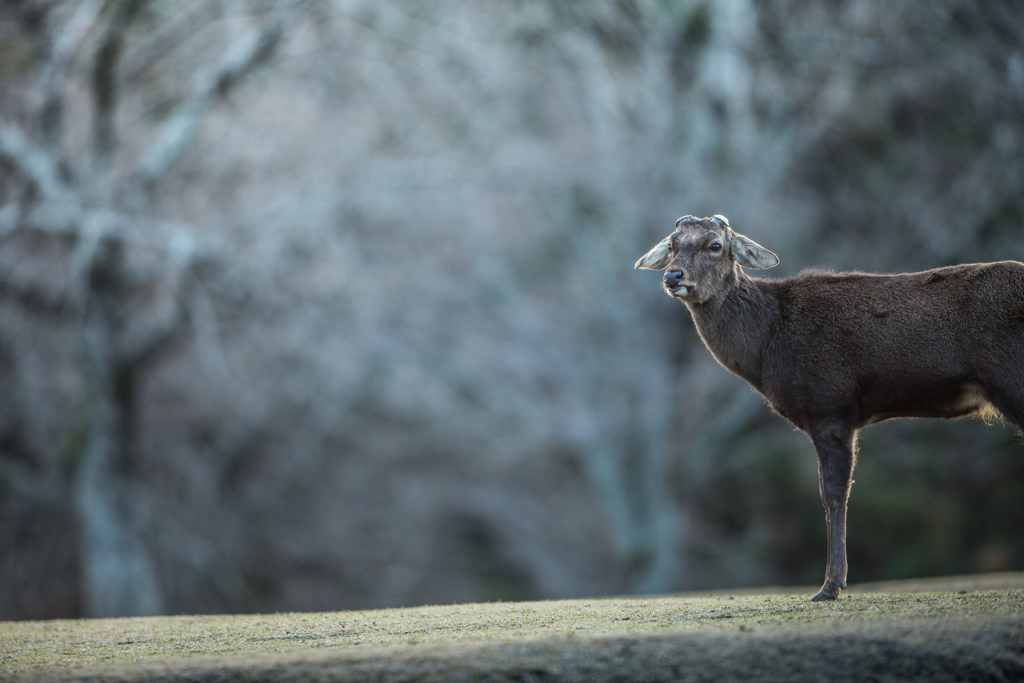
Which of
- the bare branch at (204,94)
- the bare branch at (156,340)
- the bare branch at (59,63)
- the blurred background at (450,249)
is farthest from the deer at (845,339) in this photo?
the bare branch at (59,63)

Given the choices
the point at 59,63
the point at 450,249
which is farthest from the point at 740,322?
the point at 450,249

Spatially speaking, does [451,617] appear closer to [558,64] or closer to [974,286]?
[974,286]

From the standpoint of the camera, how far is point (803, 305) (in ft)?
22.4

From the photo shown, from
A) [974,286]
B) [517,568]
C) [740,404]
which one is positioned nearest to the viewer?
[974,286]

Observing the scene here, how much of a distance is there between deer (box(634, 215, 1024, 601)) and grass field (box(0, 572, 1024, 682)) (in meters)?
1.08

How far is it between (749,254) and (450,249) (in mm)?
19410

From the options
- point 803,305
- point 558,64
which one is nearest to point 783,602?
point 803,305

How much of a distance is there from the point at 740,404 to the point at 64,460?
39.3 ft

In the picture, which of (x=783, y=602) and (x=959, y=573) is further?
(x=959, y=573)

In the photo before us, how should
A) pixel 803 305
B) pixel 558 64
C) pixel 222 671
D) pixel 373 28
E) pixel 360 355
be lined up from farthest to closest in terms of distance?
1. pixel 360 355
2. pixel 558 64
3. pixel 373 28
4. pixel 803 305
5. pixel 222 671

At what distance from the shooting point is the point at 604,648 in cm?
448

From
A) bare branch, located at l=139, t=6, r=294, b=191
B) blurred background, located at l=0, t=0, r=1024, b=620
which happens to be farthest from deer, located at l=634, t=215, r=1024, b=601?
bare branch, located at l=139, t=6, r=294, b=191

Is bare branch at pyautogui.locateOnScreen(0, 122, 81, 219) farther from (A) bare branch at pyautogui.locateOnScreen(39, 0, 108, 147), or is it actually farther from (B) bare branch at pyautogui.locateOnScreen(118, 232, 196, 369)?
(B) bare branch at pyautogui.locateOnScreen(118, 232, 196, 369)

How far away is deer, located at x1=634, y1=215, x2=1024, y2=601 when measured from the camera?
19.6 ft
